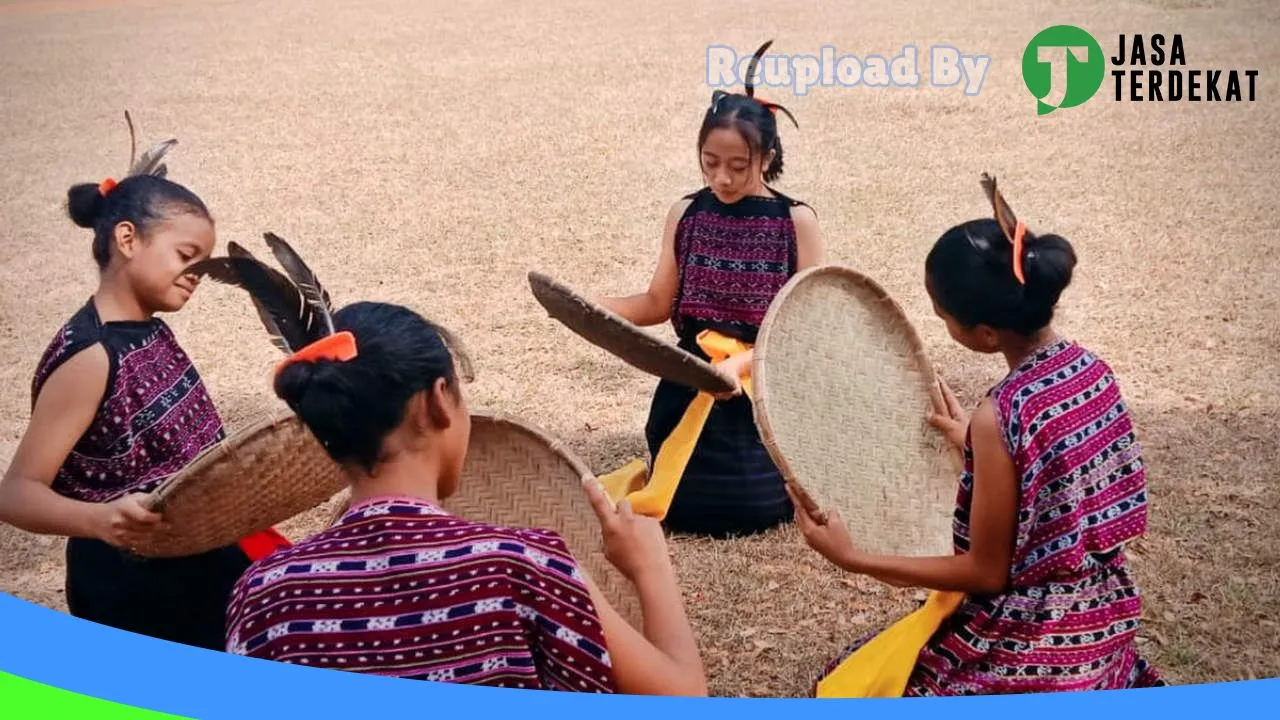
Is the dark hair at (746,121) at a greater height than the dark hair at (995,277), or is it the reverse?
the dark hair at (746,121)

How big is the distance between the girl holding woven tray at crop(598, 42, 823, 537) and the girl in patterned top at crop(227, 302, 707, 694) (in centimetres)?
175

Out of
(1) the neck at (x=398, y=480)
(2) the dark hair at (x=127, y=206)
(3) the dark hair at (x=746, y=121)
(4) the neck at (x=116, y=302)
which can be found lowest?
(1) the neck at (x=398, y=480)

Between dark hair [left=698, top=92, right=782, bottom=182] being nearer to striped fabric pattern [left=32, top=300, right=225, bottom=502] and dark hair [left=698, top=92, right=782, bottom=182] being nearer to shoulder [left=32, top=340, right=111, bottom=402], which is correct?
striped fabric pattern [left=32, top=300, right=225, bottom=502]

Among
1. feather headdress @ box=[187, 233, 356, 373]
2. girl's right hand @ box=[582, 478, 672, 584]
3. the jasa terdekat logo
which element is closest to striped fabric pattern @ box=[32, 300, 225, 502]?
feather headdress @ box=[187, 233, 356, 373]

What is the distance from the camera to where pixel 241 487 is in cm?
218

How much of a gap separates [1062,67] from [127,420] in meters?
9.15

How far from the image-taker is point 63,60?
1023 cm

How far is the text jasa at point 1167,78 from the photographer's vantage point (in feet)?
29.1

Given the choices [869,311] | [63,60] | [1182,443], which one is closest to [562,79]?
[63,60]

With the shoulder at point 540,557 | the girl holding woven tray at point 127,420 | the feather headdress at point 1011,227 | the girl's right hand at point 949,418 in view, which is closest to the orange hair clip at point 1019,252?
the feather headdress at point 1011,227

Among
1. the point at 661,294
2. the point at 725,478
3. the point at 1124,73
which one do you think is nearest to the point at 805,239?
the point at 661,294

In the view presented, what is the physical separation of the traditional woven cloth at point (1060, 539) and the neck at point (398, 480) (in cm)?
92

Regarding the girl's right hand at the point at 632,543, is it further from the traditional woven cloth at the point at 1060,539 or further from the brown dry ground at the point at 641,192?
the brown dry ground at the point at 641,192

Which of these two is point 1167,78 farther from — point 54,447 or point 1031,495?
point 54,447
